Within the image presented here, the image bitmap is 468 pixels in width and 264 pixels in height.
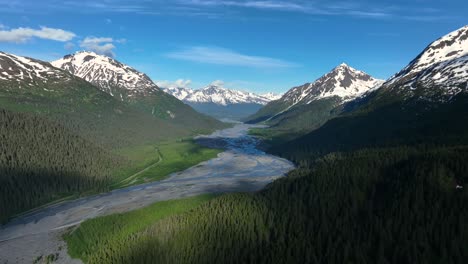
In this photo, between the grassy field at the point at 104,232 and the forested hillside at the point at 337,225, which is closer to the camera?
the forested hillside at the point at 337,225

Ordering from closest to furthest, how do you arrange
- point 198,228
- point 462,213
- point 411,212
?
point 462,213 → point 411,212 → point 198,228

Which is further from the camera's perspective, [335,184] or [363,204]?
[335,184]

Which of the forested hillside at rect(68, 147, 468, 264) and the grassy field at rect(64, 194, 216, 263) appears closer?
the forested hillside at rect(68, 147, 468, 264)

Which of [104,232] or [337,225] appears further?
[104,232]

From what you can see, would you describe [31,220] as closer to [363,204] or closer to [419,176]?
[363,204]

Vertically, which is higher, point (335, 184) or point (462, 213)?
point (335, 184)

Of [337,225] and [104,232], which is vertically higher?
[104,232]

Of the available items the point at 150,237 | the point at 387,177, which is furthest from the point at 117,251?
the point at 387,177

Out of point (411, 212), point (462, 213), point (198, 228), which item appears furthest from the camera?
point (198, 228)

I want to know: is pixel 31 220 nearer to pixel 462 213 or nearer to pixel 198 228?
pixel 198 228
